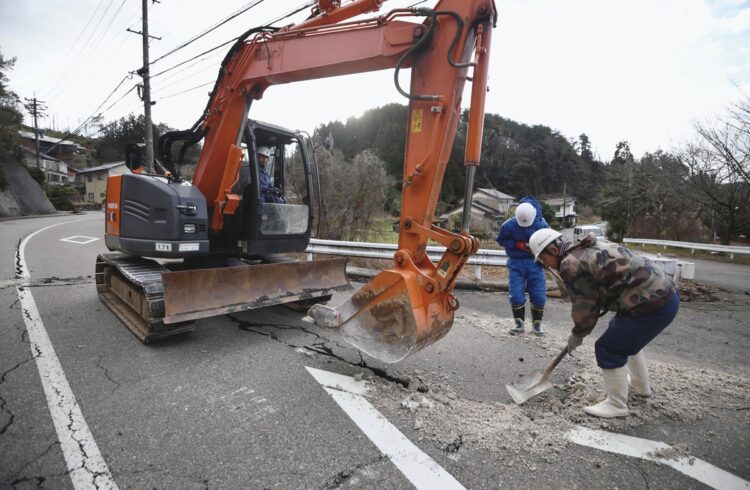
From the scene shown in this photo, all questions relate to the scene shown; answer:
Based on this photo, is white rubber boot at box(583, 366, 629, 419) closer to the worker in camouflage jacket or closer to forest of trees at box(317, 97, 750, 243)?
the worker in camouflage jacket

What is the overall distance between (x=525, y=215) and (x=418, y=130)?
2099 millimetres

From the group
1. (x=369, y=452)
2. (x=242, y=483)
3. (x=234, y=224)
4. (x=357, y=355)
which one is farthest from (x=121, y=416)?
(x=234, y=224)

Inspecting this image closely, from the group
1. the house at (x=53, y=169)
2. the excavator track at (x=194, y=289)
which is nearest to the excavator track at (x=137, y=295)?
the excavator track at (x=194, y=289)

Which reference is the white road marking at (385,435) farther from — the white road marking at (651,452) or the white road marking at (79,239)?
the white road marking at (79,239)

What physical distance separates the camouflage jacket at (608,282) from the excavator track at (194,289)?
3153mm

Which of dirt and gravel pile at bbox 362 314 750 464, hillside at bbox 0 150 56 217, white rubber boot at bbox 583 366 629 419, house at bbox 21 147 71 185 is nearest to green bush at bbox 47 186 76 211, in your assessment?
hillside at bbox 0 150 56 217

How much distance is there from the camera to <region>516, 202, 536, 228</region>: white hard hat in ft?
15.6

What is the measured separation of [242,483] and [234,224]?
3.62 meters

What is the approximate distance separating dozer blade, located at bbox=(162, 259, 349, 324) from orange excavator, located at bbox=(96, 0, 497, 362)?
0.05 feet

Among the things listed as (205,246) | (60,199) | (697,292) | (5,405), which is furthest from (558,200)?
(5,405)

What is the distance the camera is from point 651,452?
8.21 feet

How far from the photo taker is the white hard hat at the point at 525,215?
15.6 feet

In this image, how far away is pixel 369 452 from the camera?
238 centimetres

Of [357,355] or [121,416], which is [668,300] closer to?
[357,355]
